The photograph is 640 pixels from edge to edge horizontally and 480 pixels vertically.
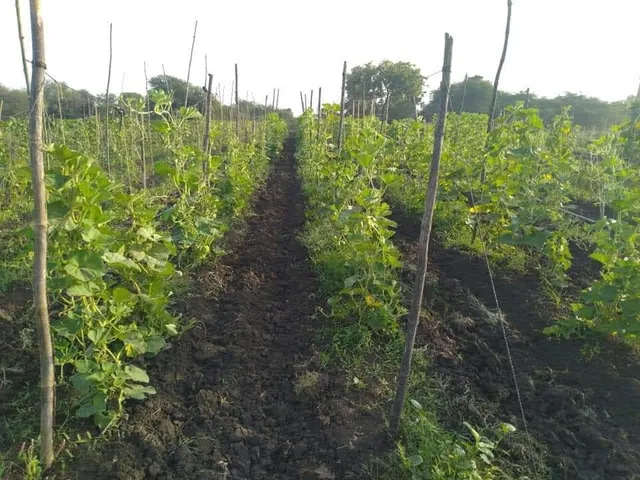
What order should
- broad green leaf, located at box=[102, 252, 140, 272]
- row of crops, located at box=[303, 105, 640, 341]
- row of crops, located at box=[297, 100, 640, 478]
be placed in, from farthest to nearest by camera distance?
row of crops, located at box=[303, 105, 640, 341] < row of crops, located at box=[297, 100, 640, 478] < broad green leaf, located at box=[102, 252, 140, 272]

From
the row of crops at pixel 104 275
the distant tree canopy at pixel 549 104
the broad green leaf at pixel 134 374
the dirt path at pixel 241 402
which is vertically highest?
the distant tree canopy at pixel 549 104

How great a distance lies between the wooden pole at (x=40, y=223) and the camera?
219cm

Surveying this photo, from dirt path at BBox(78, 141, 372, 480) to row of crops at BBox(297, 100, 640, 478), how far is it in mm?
355

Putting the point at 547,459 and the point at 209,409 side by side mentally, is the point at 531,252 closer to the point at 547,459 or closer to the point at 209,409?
the point at 547,459

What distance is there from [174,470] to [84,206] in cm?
165

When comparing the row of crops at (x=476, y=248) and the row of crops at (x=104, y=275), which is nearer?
the row of crops at (x=104, y=275)

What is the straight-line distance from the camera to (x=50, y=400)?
2.60m

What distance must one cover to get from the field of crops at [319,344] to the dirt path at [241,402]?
0.01 metres

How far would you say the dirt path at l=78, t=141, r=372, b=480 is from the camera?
2893 mm

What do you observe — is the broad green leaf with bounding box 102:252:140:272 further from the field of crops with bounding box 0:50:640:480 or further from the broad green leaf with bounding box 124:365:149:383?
the broad green leaf with bounding box 124:365:149:383

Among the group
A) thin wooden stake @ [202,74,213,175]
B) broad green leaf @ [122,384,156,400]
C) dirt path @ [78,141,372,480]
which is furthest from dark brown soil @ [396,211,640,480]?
thin wooden stake @ [202,74,213,175]

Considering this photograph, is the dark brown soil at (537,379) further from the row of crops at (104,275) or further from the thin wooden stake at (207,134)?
the thin wooden stake at (207,134)

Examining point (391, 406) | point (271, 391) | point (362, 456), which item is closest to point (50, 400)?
point (271, 391)

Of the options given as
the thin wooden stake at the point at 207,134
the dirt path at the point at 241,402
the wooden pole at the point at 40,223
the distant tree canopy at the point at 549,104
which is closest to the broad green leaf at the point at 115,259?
the wooden pole at the point at 40,223
